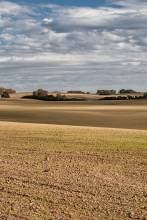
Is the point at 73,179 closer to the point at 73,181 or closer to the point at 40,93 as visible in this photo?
the point at 73,181

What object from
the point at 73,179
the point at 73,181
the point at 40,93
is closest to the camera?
the point at 73,181

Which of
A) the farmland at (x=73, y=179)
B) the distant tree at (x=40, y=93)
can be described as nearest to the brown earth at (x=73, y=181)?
the farmland at (x=73, y=179)

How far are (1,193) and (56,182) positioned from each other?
1.72 meters

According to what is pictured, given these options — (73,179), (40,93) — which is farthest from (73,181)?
(40,93)

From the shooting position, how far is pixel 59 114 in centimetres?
5719

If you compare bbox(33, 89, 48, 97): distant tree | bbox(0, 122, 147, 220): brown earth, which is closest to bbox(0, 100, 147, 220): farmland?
bbox(0, 122, 147, 220): brown earth

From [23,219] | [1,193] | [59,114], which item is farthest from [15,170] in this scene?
[59,114]

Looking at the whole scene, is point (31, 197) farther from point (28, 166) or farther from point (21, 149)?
point (21, 149)

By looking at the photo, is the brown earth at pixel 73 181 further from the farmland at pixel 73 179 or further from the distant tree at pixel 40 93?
the distant tree at pixel 40 93

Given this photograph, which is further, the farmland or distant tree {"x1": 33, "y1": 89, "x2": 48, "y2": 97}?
distant tree {"x1": 33, "y1": 89, "x2": 48, "y2": 97}

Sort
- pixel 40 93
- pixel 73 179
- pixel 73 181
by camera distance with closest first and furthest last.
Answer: pixel 73 181
pixel 73 179
pixel 40 93

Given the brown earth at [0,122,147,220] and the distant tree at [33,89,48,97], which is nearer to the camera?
the brown earth at [0,122,147,220]

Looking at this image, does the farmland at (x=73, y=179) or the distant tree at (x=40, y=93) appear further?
the distant tree at (x=40, y=93)

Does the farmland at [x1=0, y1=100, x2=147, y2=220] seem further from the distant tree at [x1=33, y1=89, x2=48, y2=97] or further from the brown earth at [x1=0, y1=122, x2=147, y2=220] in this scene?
the distant tree at [x1=33, y1=89, x2=48, y2=97]
